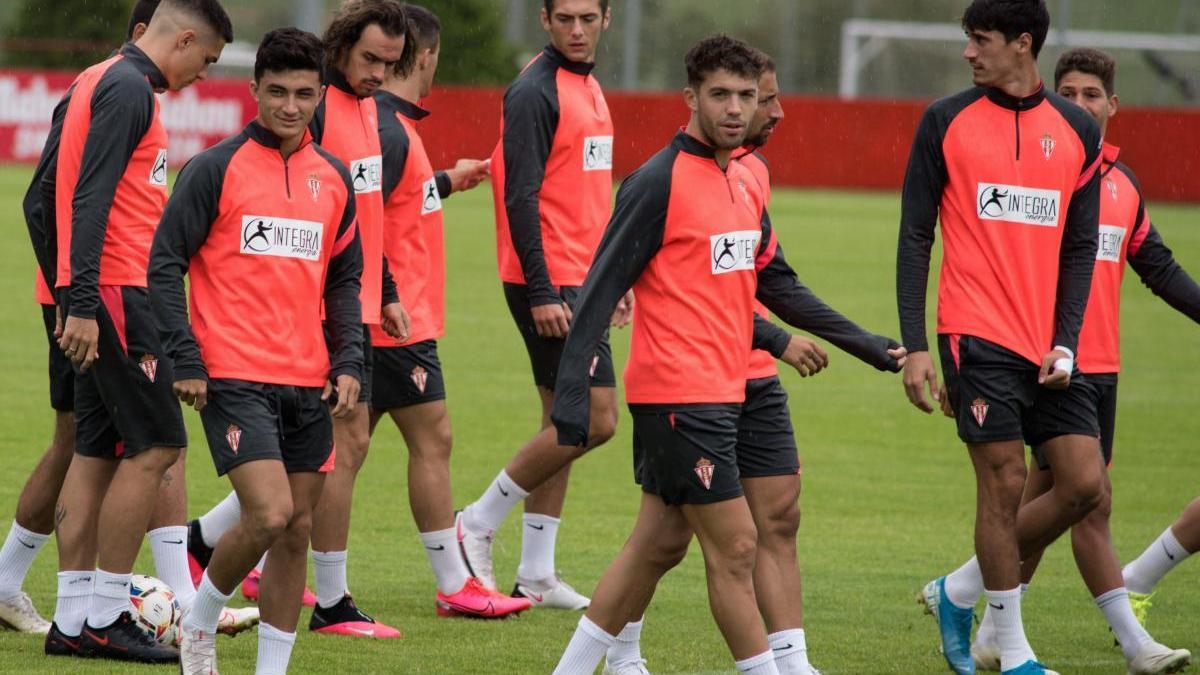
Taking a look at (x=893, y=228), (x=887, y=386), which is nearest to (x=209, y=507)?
(x=887, y=386)

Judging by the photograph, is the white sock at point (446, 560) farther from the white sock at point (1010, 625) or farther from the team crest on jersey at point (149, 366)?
the white sock at point (1010, 625)

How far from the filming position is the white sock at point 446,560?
7.44m

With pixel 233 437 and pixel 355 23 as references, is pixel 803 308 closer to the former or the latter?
pixel 233 437

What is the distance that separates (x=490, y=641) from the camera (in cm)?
699

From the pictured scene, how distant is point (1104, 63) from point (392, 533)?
Answer: 4.18 metres

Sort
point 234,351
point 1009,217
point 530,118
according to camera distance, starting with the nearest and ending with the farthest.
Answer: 1. point 234,351
2. point 1009,217
3. point 530,118

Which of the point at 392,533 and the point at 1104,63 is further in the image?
the point at 392,533

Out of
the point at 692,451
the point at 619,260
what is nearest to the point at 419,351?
the point at 619,260

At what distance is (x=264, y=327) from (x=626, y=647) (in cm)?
167

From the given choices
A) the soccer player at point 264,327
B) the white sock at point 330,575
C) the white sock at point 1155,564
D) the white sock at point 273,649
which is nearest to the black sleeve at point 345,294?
the soccer player at point 264,327

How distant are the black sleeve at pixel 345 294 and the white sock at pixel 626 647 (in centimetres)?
128

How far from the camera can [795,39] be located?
54062 mm

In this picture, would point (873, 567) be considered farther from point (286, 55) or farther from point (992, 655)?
point (286, 55)

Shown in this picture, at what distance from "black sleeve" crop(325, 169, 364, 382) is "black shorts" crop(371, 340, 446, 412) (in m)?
1.47
